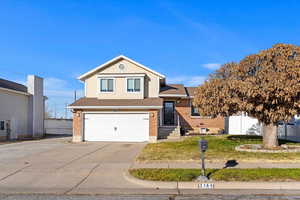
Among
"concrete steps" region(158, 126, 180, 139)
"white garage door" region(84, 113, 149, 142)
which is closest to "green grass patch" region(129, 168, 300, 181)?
"white garage door" region(84, 113, 149, 142)

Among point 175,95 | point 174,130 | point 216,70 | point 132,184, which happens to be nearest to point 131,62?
point 175,95

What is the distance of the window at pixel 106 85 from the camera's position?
22.9 m

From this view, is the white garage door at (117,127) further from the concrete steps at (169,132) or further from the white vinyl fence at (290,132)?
the white vinyl fence at (290,132)

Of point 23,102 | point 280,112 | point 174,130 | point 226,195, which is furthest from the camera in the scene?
point 23,102

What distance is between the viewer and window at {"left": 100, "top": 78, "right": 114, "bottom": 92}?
22938mm

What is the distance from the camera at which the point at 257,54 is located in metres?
13.5

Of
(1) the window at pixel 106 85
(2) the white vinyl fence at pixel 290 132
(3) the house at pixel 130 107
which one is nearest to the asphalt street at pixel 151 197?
(2) the white vinyl fence at pixel 290 132

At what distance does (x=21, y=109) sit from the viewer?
25.8m

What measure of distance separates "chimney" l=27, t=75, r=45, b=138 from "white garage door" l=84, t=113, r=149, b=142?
8738 mm

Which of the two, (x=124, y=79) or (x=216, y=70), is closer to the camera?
(x=216, y=70)

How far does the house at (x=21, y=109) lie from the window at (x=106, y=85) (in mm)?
7892

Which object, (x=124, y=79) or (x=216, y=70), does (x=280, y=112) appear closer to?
(x=216, y=70)

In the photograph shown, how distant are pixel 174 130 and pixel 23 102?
14563 mm

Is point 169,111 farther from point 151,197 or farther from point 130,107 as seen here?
point 151,197
